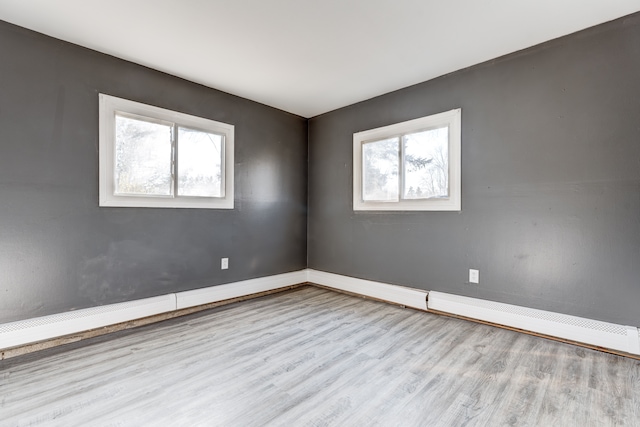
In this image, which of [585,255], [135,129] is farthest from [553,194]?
[135,129]

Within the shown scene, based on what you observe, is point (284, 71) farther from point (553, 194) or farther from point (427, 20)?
point (553, 194)

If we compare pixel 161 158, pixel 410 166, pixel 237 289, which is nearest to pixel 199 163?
pixel 161 158

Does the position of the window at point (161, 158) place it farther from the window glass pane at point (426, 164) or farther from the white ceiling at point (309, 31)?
the window glass pane at point (426, 164)

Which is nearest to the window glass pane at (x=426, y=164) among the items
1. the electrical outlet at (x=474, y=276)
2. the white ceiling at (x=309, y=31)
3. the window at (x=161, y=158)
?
the white ceiling at (x=309, y=31)

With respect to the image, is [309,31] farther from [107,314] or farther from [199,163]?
[107,314]

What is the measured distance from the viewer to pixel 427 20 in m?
2.13

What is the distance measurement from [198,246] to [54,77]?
185 cm

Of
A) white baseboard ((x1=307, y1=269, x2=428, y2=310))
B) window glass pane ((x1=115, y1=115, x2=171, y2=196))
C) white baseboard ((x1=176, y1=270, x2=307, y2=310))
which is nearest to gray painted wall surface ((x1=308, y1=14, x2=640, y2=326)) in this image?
white baseboard ((x1=307, y1=269, x2=428, y2=310))

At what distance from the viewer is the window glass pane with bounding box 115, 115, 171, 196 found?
265 cm

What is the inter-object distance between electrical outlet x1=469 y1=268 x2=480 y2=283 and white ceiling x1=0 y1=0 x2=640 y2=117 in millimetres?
1983

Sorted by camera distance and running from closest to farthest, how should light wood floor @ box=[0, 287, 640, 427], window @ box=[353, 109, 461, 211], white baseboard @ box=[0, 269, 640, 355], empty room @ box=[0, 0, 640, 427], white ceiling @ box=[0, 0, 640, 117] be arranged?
light wood floor @ box=[0, 287, 640, 427] → empty room @ box=[0, 0, 640, 427] → white ceiling @ box=[0, 0, 640, 117] → white baseboard @ box=[0, 269, 640, 355] → window @ box=[353, 109, 461, 211]

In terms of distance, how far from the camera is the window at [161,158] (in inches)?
102

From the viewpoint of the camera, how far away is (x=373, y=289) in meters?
3.50

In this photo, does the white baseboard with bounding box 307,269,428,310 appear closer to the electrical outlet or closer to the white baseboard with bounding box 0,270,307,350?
the electrical outlet
